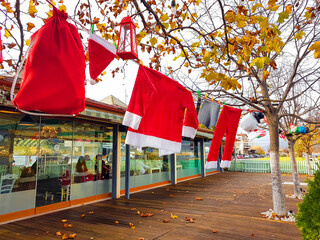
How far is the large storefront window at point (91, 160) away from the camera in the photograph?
7.49 meters

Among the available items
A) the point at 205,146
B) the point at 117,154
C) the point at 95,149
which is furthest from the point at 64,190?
the point at 205,146

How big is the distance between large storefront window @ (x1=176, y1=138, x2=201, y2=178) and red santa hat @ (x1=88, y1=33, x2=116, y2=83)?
11.1 metres

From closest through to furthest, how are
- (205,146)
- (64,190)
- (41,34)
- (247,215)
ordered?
(41,34)
(247,215)
(64,190)
(205,146)

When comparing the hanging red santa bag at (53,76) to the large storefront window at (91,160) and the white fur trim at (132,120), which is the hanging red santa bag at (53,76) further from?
the large storefront window at (91,160)

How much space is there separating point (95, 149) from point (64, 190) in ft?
5.94

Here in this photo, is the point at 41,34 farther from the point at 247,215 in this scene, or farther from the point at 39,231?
the point at 247,215

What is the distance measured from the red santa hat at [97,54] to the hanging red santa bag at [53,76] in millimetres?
473

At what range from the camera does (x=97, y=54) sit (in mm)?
2191

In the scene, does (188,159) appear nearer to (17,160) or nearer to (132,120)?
(17,160)

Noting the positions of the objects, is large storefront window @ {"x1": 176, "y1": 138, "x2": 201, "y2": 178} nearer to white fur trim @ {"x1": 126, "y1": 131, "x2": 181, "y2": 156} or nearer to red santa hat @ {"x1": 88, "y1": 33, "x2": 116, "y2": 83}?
white fur trim @ {"x1": 126, "y1": 131, "x2": 181, "y2": 156}

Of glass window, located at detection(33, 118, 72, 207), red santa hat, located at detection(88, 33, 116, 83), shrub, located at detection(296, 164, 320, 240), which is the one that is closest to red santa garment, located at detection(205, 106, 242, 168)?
shrub, located at detection(296, 164, 320, 240)

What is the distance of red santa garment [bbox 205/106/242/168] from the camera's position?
4125 mm

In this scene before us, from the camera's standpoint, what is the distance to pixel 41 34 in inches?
62.1

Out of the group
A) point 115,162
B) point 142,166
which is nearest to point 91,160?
point 115,162
